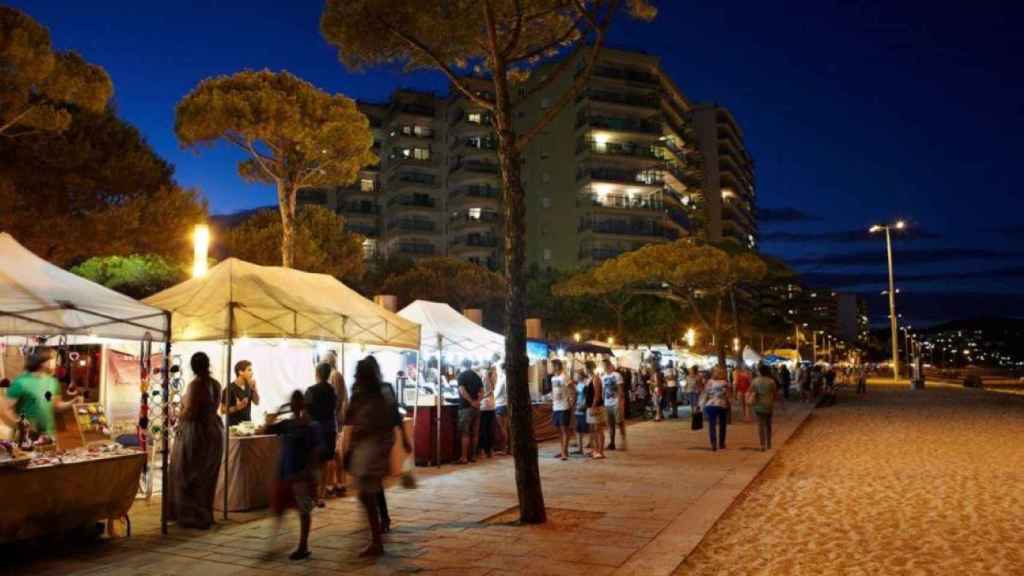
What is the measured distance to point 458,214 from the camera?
3044 inches

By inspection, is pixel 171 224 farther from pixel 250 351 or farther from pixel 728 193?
pixel 728 193

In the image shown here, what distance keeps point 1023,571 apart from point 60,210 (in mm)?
19189

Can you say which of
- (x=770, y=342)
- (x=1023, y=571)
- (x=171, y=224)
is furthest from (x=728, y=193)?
(x=1023, y=571)

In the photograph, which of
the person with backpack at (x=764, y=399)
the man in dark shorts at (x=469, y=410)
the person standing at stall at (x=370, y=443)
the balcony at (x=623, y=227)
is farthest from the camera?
the balcony at (x=623, y=227)

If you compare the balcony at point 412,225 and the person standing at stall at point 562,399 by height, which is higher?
the balcony at point 412,225

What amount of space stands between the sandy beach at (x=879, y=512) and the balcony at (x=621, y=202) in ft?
180

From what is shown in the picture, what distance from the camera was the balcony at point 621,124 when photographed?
7194 centimetres

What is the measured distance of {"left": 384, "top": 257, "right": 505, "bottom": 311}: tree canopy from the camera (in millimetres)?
42250

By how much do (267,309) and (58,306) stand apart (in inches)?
101

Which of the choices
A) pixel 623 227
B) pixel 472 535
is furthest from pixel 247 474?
pixel 623 227

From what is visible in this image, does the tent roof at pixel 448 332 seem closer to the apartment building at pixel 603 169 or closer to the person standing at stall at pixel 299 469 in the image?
the person standing at stall at pixel 299 469

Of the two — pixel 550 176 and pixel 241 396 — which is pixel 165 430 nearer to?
pixel 241 396

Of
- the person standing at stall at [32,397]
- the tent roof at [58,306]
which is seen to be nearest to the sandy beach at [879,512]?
the tent roof at [58,306]

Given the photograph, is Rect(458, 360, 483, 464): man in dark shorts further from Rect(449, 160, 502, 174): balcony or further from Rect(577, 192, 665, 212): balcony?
Rect(449, 160, 502, 174): balcony
